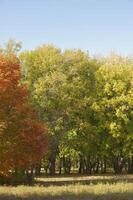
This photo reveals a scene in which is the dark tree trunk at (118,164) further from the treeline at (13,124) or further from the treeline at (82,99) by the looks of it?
the treeline at (13,124)

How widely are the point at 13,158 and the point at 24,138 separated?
66.4 inches

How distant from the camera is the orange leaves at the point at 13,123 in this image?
30.1m

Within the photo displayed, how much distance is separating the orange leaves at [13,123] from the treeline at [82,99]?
97.1 feet

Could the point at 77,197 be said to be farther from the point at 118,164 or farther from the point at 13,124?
the point at 118,164

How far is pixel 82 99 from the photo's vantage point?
6925 cm

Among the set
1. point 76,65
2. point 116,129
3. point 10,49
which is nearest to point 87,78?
point 76,65

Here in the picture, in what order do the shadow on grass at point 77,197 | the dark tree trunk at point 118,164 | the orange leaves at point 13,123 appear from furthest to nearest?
the dark tree trunk at point 118,164
the orange leaves at point 13,123
the shadow on grass at point 77,197

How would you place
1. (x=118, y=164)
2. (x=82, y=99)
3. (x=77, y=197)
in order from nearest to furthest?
(x=77, y=197), (x=82, y=99), (x=118, y=164)

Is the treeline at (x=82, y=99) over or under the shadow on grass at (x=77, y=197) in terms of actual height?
over

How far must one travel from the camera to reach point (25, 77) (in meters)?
65.4

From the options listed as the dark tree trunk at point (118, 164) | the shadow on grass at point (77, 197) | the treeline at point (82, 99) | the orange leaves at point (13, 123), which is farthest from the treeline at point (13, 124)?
the dark tree trunk at point (118, 164)

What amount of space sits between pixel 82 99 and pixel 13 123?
1537 inches

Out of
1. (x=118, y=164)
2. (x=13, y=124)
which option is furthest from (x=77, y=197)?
(x=118, y=164)

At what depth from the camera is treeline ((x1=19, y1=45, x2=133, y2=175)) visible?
63562mm
